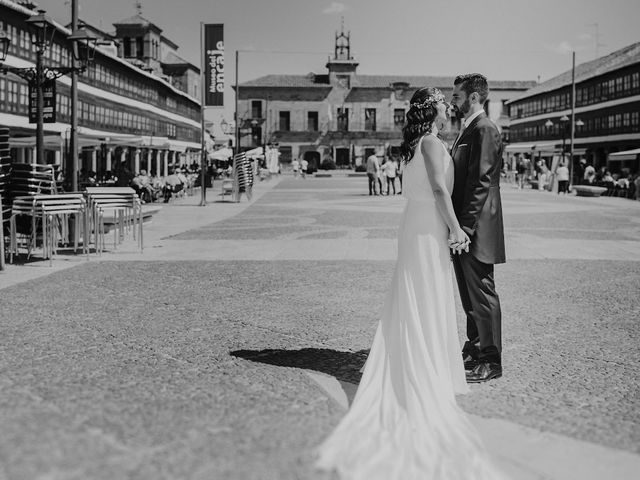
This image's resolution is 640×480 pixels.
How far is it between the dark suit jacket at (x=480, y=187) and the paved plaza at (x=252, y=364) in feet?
2.82

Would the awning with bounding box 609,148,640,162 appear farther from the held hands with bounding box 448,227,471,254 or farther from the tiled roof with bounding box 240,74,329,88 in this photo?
the tiled roof with bounding box 240,74,329,88

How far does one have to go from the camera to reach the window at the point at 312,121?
88.0 metres

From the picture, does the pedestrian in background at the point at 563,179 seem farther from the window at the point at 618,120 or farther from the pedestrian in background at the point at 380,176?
the window at the point at 618,120

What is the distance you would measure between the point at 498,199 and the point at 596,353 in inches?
59.3

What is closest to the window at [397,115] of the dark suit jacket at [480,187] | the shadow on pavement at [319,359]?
the shadow on pavement at [319,359]

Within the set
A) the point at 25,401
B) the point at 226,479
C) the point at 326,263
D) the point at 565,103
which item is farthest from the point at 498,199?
the point at 565,103

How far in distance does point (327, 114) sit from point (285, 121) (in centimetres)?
479

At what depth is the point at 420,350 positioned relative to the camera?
4285 mm

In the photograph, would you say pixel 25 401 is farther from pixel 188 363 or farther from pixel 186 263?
pixel 186 263

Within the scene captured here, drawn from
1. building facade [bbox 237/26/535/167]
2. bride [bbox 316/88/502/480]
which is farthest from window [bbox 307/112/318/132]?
bride [bbox 316/88/502/480]

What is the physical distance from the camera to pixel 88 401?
4.14 m

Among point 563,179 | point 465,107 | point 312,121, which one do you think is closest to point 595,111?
point 312,121

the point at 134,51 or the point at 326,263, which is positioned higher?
the point at 134,51

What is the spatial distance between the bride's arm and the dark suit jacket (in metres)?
0.30
